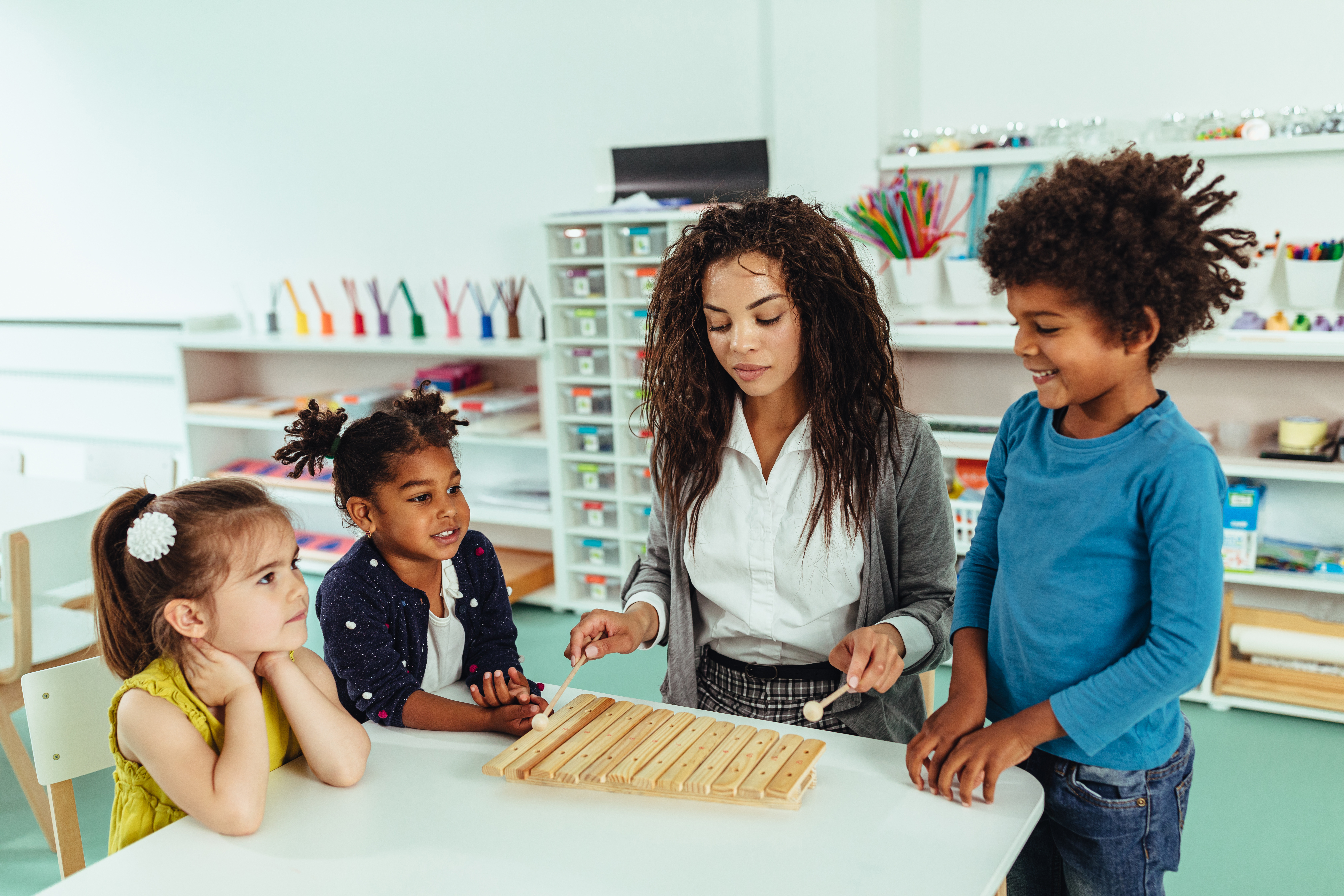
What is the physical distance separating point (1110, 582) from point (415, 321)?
3396 millimetres

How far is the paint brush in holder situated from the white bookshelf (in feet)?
0.10

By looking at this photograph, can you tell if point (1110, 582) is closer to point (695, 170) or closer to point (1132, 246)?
point (1132, 246)

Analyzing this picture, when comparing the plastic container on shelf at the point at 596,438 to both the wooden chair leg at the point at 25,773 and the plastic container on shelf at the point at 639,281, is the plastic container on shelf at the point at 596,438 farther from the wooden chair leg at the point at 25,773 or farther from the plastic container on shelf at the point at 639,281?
the wooden chair leg at the point at 25,773

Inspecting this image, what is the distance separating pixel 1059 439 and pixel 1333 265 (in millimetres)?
2086

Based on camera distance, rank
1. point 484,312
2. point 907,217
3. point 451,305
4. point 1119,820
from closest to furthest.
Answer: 1. point 1119,820
2. point 907,217
3. point 484,312
4. point 451,305

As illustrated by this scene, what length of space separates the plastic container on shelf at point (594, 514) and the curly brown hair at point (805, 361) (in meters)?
2.16

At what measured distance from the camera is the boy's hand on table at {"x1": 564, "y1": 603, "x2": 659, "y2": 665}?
52.6 inches

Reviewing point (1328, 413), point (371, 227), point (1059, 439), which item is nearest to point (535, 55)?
point (371, 227)

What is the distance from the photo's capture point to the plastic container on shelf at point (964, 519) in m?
3.11

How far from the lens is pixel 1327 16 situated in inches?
108

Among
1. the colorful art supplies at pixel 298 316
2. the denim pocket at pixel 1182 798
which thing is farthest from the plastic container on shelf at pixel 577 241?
the denim pocket at pixel 1182 798

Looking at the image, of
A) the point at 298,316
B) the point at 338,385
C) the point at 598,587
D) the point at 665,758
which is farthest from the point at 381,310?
the point at 665,758

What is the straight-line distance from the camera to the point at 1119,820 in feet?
3.70

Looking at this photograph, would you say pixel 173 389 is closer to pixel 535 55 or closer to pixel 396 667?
pixel 535 55
